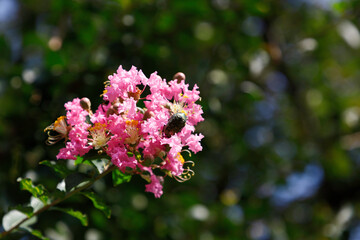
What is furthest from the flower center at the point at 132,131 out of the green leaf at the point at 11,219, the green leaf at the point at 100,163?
the green leaf at the point at 11,219

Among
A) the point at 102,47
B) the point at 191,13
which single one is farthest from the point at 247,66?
the point at 102,47

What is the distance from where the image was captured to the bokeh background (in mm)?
2135

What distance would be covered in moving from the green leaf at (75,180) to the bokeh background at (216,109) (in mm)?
680

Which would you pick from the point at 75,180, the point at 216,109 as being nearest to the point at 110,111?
the point at 75,180

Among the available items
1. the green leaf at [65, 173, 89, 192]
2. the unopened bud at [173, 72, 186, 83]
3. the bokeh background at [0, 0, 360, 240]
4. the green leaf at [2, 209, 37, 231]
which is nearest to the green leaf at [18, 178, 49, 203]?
the green leaf at [65, 173, 89, 192]

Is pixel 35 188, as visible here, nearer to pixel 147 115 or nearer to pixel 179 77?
pixel 147 115

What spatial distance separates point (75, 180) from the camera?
1142mm

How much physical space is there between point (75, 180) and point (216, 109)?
117 centimetres

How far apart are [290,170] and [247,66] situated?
1.28 metres

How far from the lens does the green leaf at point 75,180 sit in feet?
3.70

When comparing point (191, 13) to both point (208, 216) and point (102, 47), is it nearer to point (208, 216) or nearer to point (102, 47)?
point (102, 47)

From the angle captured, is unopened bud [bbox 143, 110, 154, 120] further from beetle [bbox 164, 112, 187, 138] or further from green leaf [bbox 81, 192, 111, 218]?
green leaf [bbox 81, 192, 111, 218]

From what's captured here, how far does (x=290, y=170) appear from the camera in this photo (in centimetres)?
345

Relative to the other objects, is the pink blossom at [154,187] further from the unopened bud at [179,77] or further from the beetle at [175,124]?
the unopened bud at [179,77]
